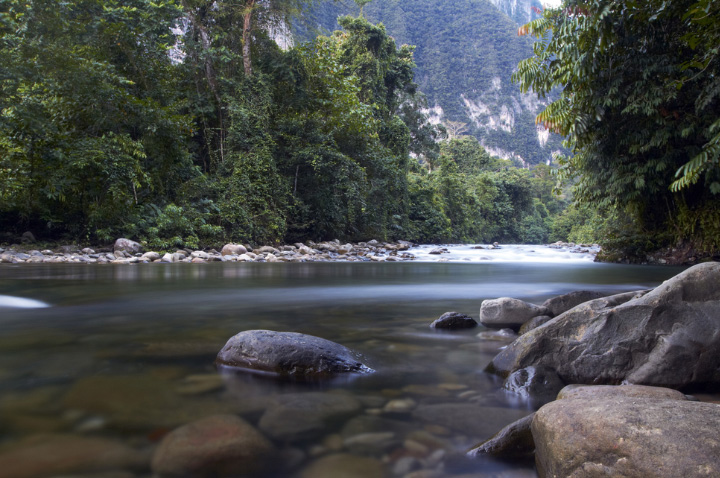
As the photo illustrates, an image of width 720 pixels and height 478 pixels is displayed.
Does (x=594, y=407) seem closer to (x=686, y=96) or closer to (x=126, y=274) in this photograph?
(x=126, y=274)

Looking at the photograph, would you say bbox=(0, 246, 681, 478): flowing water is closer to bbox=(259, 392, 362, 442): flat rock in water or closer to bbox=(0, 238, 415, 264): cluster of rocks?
bbox=(259, 392, 362, 442): flat rock in water

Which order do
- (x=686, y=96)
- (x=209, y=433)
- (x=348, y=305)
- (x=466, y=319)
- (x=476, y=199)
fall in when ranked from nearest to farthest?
(x=209, y=433) → (x=466, y=319) → (x=348, y=305) → (x=686, y=96) → (x=476, y=199)

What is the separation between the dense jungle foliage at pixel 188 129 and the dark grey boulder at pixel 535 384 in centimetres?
1109

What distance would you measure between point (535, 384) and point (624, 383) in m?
0.42

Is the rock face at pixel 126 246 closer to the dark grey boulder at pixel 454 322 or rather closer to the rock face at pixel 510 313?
the dark grey boulder at pixel 454 322

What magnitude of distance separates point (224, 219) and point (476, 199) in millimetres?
25006

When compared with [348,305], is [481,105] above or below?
above

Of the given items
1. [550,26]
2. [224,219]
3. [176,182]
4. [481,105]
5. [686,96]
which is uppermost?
[481,105]

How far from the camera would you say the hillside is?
3487 inches

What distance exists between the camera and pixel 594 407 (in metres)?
1.32

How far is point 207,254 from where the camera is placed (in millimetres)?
11906

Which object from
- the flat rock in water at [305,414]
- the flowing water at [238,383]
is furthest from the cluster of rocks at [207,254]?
the flat rock in water at [305,414]

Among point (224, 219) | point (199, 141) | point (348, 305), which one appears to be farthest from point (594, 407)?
point (199, 141)

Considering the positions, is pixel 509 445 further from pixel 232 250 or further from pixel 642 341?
pixel 232 250
